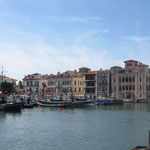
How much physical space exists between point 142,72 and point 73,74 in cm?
2693

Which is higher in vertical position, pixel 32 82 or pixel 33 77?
pixel 33 77

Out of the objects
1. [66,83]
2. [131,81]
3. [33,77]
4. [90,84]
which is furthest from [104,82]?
[33,77]

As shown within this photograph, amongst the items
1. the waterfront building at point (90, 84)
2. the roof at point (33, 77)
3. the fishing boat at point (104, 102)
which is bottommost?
the fishing boat at point (104, 102)

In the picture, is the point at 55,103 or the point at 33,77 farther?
the point at 33,77

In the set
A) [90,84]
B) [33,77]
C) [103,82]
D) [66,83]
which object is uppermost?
[33,77]

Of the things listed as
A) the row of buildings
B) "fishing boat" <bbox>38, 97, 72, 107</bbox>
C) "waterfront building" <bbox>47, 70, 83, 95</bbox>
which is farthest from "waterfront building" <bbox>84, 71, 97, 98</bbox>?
"fishing boat" <bbox>38, 97, 72, 107</bbox>

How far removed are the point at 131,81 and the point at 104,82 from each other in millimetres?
9949

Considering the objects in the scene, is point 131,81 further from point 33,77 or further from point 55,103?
point 55,103

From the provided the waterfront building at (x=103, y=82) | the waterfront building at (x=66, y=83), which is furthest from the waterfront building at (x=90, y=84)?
the waterfront building at (x=66, y=83)

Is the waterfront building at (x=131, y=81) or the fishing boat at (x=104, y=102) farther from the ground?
the waterfront building at (x=131, y=81)

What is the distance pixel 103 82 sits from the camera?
117062 millimetres

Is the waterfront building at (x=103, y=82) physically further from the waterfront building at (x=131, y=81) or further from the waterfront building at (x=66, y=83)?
the waterfront building at (x=66, y=83)

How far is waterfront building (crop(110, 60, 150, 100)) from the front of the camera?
10800cm

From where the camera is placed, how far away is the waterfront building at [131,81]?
10800cm
